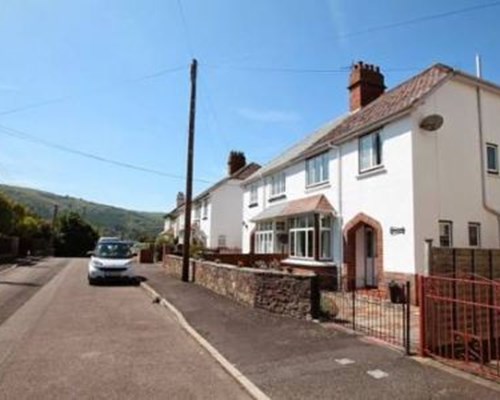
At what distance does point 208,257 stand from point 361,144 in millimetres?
9839

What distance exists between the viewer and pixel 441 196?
16625mm

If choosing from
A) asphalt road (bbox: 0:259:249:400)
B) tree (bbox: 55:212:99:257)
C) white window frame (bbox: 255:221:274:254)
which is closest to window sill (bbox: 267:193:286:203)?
white window frame (bbox: 255:221:274:254)

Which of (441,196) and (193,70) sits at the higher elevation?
(193,70)

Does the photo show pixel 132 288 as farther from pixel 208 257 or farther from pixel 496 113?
pixel 496 113

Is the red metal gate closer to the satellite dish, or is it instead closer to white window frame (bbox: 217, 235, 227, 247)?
the satellite dish

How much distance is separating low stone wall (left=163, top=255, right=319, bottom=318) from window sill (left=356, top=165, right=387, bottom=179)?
6491mm

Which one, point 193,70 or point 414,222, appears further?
point 193,70

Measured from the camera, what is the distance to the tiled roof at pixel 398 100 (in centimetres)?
1702

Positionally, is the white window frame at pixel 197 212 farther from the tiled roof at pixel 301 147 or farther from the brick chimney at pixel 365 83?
the brick chimney at pixel 365 83

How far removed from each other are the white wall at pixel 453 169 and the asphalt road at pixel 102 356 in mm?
9074

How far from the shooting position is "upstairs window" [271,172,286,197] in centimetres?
Result: 2691

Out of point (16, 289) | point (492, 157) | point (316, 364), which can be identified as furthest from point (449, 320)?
point (16, 289)

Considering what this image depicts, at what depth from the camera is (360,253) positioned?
772 inches

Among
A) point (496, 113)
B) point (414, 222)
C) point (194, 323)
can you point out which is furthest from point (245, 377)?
point (496, 113)
